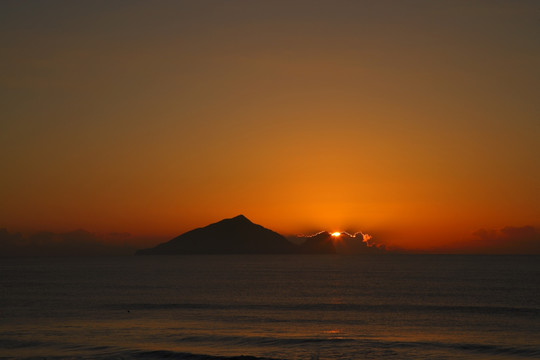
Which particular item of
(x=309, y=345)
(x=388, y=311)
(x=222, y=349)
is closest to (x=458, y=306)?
(x=388, y=311)

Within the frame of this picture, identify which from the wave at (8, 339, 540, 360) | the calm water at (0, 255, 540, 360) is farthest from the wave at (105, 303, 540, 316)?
the wave at (8, 339, 540, 360)

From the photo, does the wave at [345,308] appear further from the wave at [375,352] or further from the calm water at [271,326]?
the wave at [375,352]

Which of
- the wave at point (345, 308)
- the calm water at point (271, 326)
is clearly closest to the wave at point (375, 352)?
the calm water at point (271, 326)

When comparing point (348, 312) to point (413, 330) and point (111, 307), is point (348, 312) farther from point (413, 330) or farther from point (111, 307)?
point (111, 307)

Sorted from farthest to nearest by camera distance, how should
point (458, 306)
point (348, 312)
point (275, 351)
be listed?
point (458, 306) → point (348, 312) → point (275, 351)

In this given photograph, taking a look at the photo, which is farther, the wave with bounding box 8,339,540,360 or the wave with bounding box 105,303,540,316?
the wave with bounding box 105,303,540,316

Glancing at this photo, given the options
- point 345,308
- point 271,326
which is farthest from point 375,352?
point 345,308

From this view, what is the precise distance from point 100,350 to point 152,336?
29.2 ft

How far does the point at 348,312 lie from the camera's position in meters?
79.4

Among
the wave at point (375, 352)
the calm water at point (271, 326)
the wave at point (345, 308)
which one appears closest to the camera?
the wave at point (375, 352)

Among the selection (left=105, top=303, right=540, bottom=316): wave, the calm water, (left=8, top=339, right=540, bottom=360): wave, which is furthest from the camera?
(left=105, top=303, right=540, bottom=316): wave

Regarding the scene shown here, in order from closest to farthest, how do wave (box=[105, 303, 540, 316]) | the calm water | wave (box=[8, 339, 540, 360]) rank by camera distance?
wave (box=[8, 339, 540, 360]) → the calm water → wave (box=[105, 303, 540, 316])

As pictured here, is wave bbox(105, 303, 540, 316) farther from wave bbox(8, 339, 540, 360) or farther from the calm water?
wave bbox(8, 339, 540, 360)

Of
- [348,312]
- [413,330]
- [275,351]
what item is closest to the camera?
[275,351]
